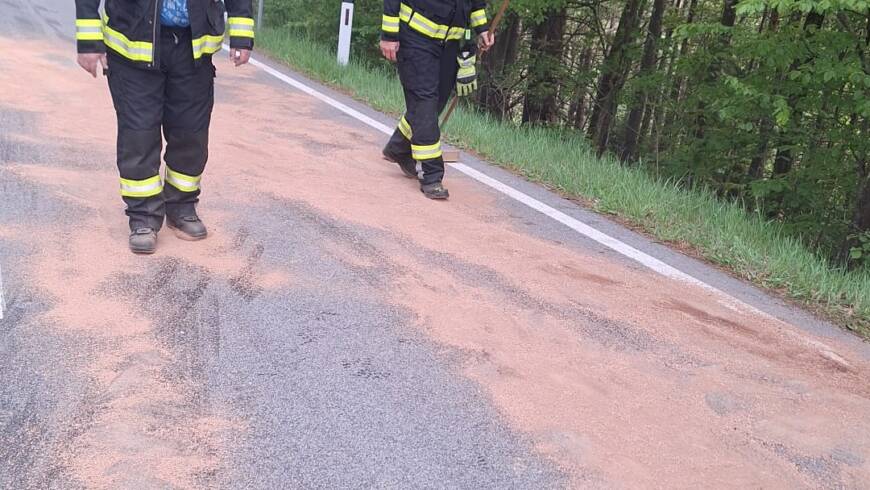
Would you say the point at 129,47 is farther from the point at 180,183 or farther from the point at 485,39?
the point at 485,39

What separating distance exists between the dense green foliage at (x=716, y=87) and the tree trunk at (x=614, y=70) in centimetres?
4

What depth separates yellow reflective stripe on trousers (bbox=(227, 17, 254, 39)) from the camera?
3.99 m

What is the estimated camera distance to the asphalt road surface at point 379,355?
2.40 metres

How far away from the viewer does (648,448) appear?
8.60ft

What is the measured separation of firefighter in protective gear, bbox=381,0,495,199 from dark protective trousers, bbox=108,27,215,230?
66.8 inches

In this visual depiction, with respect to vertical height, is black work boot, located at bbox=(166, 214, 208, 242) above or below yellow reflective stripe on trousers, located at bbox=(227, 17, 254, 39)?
below

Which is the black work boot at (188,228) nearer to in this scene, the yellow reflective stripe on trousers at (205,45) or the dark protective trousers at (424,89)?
the yellow reflective stripe on trousers at (205,45)

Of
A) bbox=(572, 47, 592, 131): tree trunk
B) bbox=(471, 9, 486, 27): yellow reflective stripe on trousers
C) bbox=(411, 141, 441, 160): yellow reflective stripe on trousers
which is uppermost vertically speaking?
bbox=(471, 9, 486, 27): yellow reflective stripe on trousers

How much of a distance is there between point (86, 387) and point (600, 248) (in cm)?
→ 307

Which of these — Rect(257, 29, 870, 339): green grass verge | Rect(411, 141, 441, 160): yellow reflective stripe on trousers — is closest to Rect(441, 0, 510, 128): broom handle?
Rect(257, 29, 870, 339): green grass verge

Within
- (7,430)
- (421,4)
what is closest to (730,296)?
(421,4)

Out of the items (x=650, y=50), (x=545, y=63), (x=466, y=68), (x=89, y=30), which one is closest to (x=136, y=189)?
(x=89, y=30)

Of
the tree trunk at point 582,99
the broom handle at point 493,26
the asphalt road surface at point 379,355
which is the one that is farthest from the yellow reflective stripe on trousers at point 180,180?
the tree trunk at point 582,99

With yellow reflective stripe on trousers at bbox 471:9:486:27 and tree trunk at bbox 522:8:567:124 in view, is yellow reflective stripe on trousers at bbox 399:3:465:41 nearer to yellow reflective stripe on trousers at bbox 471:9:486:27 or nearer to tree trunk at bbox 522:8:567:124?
yellow reflective stripe on trousers at bbox 471:9:486:27
